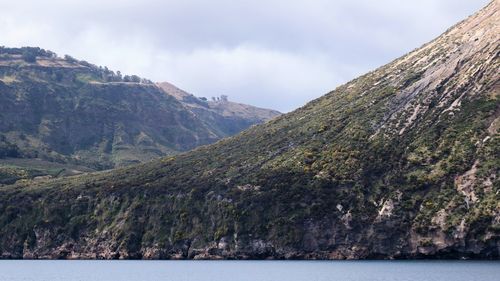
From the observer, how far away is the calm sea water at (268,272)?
9325 cm

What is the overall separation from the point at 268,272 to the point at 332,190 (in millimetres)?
44243

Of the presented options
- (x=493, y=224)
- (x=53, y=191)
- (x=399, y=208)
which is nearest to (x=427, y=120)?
(x=399, y=208)

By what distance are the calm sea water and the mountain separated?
16.4m

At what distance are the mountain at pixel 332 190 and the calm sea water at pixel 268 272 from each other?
1638cm

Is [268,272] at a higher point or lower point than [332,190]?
lower

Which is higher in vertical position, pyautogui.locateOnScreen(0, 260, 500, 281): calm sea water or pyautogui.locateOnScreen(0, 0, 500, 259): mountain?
pyautogui.locateOnScreen(0, 0, 500, 259): mountain

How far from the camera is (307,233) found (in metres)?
142

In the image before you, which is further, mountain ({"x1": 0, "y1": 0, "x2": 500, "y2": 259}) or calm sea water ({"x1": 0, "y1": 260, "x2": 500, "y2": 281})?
mountain ({"x1": 0, "y1": 0, "x2": 500, "y2": 259})

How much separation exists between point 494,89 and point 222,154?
64602 mm

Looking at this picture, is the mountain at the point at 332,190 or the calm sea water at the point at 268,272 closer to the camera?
the calm sea water at the point at 268,272

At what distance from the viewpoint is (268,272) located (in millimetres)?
106562

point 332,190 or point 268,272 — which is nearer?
point 268,272

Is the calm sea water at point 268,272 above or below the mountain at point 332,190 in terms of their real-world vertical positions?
below

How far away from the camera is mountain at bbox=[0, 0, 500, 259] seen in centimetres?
13400
